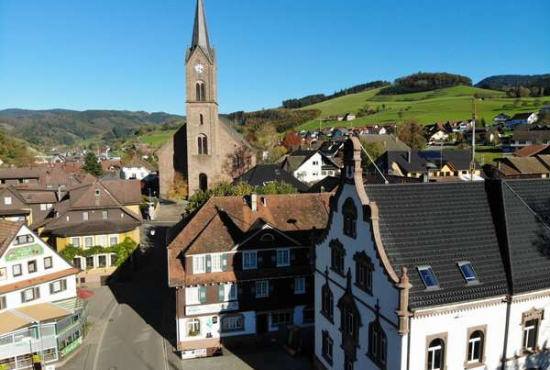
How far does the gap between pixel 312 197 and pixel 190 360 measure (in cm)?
1695

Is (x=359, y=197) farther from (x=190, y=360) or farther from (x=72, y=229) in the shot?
(x=72, y=229)

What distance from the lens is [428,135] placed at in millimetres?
152500

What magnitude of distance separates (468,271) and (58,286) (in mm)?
30092

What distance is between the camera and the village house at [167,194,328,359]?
100.0ft

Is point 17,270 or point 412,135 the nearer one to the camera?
point 17,270

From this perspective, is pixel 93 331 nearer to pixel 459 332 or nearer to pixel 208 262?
pixel 208 262

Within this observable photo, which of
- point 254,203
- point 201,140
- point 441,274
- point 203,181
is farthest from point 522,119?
point 441,274

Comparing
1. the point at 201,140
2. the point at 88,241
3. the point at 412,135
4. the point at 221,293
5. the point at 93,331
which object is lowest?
the point at 93,331

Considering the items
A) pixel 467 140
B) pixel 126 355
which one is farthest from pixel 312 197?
pixel 467 140

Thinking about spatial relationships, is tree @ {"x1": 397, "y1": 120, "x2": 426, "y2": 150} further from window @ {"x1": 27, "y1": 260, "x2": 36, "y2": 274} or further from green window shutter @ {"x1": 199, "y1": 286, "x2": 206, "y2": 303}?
window @ {"x1": 27, "y1": 260, "x2": 36, "y2": 274}

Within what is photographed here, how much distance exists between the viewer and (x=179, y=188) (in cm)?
8412

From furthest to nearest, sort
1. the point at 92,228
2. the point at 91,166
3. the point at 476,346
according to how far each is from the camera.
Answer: the point at 91,166 < the point at 92,228 < the point at 476,346

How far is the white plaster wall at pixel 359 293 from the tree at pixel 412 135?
116169 millimetres

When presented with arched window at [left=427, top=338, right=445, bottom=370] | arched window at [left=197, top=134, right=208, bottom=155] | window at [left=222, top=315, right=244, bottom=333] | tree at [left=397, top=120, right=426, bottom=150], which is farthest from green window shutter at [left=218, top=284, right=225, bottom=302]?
tree at [left=397, top=120, right=426, bottom=150]
